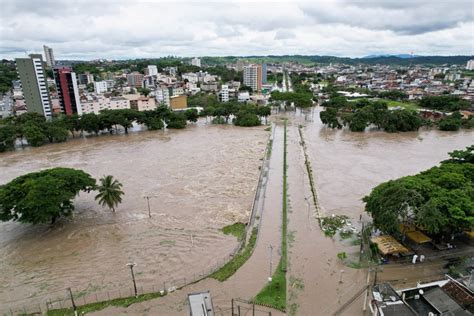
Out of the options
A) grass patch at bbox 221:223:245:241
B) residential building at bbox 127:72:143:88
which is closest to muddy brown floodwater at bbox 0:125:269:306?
grass patch at bbox 221:223:245:241

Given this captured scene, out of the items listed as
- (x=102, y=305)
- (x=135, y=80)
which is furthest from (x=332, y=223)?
(x=135, y=80)

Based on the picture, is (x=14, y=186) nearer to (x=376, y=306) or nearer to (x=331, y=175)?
(x=376, y=306)

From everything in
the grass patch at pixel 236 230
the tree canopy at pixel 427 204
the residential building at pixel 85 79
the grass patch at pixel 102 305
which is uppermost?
the residential building at pixel 85 79

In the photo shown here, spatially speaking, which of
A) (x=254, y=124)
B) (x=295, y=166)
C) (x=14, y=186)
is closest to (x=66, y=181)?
(x=14, y=186)

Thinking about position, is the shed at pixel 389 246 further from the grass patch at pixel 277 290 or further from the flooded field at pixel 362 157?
the grass patch at pixel 277 290

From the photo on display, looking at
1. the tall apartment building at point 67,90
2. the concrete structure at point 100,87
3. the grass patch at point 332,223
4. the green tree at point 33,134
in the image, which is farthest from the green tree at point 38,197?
the concrete structure at point 100,87

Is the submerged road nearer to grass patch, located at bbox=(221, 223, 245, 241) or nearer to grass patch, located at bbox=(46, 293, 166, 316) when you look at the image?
grass patch, located at bbox=(46, 293, 166, 316)
